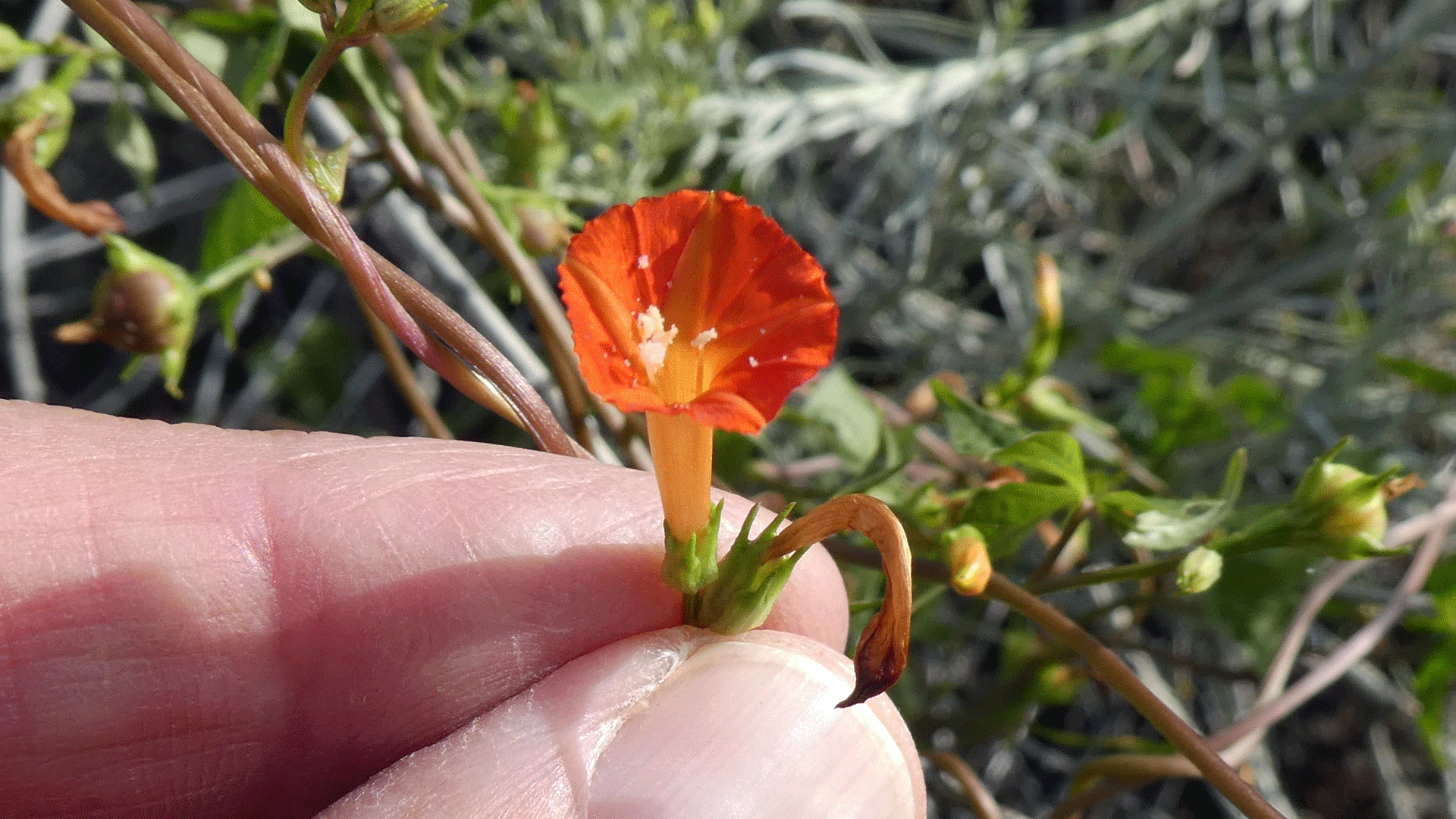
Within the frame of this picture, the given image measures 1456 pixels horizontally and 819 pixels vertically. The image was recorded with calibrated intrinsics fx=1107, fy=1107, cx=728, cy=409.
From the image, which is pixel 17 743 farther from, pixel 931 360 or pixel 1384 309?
pixel 1384 309

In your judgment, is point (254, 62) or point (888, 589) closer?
point (888, 589)

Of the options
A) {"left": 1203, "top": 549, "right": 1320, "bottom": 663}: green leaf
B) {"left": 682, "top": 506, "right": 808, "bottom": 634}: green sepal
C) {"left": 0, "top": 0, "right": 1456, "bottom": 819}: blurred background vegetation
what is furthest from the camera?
{"left": 0, "top": 0, "right": 1456, "bottom": 819}: blurred background vegetation

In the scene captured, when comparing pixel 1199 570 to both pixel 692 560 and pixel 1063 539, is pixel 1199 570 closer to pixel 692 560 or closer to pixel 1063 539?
pixel 1063 539

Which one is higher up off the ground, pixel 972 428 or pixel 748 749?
pixel 972 428

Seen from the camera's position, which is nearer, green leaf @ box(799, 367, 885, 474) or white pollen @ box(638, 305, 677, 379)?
white pollen @ box(638, 305, 677, 379)

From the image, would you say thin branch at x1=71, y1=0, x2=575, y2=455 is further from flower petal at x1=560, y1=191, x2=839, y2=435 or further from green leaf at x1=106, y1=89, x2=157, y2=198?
green leaf at x1=106, y1=89, x2=157, y2=198

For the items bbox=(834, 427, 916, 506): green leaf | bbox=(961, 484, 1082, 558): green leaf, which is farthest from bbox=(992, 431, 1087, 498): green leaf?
bbox=(834, 427, 916, 506): green leaf

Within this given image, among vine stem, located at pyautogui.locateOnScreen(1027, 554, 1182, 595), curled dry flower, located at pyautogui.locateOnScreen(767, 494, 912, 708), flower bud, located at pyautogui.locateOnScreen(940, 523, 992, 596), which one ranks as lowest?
vine stem, located at pyautogui.locateOnScreen(1027, 554, 1182, 595)

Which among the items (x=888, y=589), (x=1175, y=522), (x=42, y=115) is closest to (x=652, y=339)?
(x=888, y=589)

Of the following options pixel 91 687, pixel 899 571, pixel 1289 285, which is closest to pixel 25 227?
pixel 91 687
